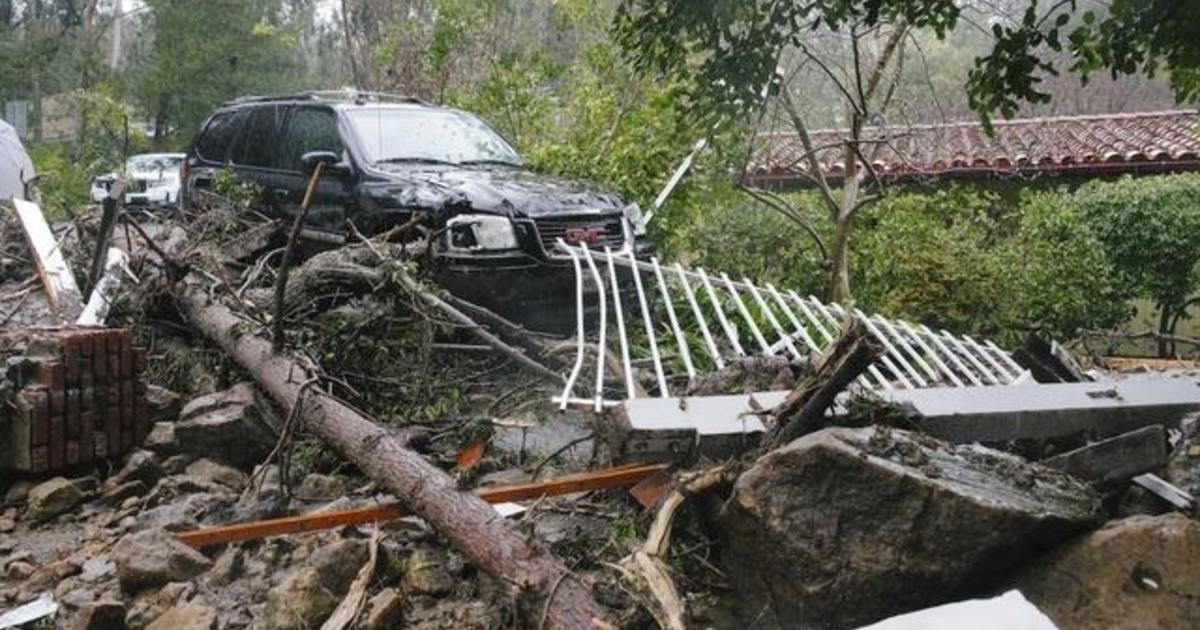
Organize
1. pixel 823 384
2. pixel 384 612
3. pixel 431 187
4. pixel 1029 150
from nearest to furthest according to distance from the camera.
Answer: pixel 384 612, pixel 823 384, pixel 431 187, pixel 1029 150

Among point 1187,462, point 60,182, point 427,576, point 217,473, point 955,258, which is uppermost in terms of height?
point 955,258

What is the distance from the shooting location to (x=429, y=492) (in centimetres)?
387

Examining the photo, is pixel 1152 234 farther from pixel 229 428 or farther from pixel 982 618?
pixel 982 618

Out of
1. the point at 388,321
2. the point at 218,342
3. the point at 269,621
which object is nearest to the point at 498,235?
the point at 388,321

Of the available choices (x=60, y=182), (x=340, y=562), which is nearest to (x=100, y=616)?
(x=340, y=562)

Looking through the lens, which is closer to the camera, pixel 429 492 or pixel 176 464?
pixel 429 492

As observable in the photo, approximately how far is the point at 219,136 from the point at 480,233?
14.2ft

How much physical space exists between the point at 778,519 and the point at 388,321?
314 centimetres

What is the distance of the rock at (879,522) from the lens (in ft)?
10.6

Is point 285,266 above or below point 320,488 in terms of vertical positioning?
above

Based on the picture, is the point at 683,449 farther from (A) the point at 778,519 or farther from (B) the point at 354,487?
(B) the point at 354,487

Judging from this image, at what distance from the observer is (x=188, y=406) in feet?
18.4

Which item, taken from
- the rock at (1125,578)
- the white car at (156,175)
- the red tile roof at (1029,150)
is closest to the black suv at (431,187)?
the rock at (1125,578)

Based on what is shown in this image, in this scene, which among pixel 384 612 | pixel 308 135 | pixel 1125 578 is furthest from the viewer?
pixel 308 135
